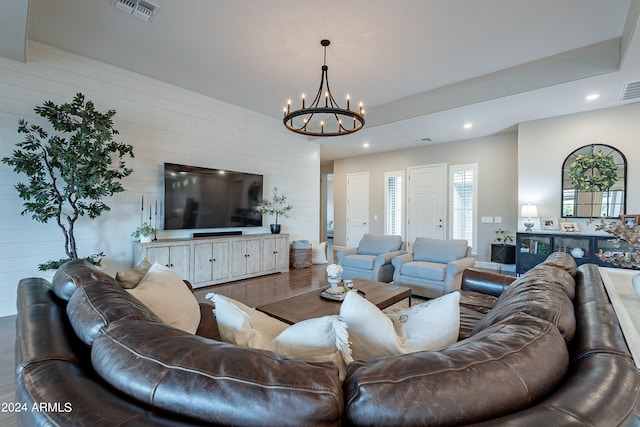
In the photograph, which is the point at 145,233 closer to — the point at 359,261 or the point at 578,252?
the point at 359,261

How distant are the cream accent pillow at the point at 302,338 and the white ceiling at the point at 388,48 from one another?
2.81 meters

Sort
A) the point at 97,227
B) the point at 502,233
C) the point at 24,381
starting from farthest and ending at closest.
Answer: the point at 502,233 < the point at 97,227 < the point at 24,381

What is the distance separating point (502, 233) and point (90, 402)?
6.71 m

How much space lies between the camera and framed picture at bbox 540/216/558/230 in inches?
185

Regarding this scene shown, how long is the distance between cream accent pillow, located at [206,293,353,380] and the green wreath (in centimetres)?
543

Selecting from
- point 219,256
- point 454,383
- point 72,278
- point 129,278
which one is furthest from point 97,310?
point 219,256

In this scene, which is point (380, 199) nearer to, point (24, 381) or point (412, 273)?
point (412, 273)

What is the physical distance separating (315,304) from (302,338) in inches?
60.5

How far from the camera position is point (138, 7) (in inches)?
106

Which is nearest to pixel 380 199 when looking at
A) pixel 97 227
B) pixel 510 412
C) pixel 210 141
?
pixel 210 141

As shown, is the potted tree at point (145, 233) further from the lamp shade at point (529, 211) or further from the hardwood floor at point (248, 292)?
the lamp shade at point (529, 211)

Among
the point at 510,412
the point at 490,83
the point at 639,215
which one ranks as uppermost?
the point at 490,83

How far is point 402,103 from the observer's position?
4.92m

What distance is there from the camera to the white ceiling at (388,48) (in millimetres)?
2721
